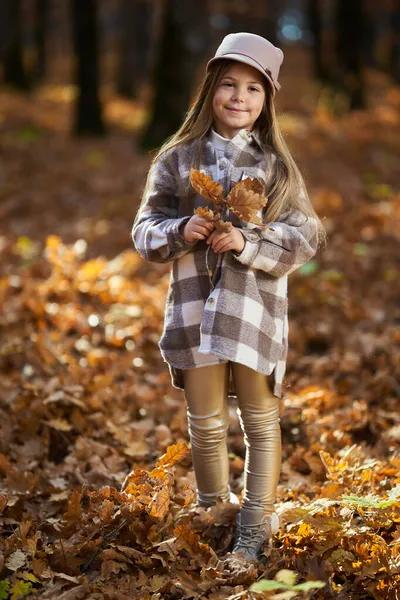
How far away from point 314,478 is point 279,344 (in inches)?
44.3

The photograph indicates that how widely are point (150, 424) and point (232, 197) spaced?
2.30 metres

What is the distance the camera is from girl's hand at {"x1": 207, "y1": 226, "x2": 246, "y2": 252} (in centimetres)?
304

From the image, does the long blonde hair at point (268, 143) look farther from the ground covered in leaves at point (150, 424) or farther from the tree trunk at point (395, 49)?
the tree trunk at point (395, 49)

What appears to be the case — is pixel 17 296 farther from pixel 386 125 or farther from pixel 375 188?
pixel 386 125

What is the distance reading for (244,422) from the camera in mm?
3443

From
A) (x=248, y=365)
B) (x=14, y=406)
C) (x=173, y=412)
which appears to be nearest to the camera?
(x=248, y=365)

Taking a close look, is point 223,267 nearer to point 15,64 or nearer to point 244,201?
point 244,201

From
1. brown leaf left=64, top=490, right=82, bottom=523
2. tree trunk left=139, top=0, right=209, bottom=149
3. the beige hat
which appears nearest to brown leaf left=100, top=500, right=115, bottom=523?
brown leaf left=64, top=490, right=82, bottom=523

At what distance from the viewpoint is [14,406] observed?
4.66 m

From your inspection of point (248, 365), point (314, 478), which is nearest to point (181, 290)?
point (248, 365)

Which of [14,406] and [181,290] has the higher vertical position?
[181,290]

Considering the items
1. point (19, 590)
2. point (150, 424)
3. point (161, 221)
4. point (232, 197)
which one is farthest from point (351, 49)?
point (19, 590)

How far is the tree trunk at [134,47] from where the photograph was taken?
73.1 ft

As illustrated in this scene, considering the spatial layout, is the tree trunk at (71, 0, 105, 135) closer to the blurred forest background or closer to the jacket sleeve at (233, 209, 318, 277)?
the blurred forest background
